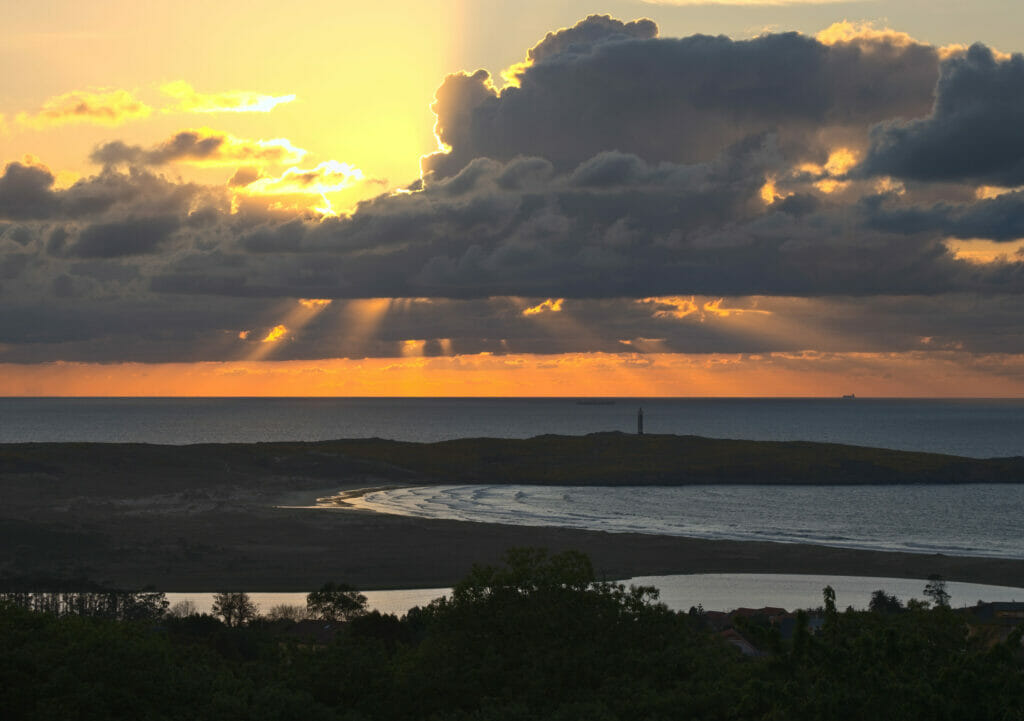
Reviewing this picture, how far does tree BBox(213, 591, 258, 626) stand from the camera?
63.4 metres

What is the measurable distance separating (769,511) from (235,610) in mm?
84285

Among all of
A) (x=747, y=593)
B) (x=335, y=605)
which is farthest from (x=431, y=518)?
(x=335, y=605)

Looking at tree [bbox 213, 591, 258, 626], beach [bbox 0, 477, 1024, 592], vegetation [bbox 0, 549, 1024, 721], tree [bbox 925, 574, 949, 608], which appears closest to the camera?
vegetation [bbox 0, 549, 1024, 721]

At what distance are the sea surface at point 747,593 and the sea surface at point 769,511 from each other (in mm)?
19666

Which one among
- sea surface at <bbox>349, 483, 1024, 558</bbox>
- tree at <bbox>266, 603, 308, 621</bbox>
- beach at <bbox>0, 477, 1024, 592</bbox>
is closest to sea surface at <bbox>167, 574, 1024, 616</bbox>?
beach at <bbox>0, 477, 1024, 592</bbox>

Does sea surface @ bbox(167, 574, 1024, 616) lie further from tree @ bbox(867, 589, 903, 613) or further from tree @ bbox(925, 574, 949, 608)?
tree @ bbox(867, 589, 903, 613)

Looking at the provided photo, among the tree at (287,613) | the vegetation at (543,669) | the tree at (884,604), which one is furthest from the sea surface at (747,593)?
the vegetation at (543,669)

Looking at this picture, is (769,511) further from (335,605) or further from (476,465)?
(335,605)

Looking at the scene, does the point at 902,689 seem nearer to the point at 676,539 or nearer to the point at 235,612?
the point at 235,612

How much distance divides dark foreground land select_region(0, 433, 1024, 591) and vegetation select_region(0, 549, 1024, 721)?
48.0 metres

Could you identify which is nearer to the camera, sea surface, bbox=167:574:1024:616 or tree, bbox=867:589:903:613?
tree, bbox=867:589:903:613

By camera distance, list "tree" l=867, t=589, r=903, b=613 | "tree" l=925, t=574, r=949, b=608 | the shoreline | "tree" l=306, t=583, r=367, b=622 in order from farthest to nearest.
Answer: the shoreline → "tree" l=925, t=574, r=949, b=608 → "tree" l=867, t=589, r=903, b=613 → "tree" l=306, t=583, r=367, b=622

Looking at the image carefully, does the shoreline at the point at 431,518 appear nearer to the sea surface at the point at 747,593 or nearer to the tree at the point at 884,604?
the sea surface at the point at 747,593

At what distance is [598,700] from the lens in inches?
1108
